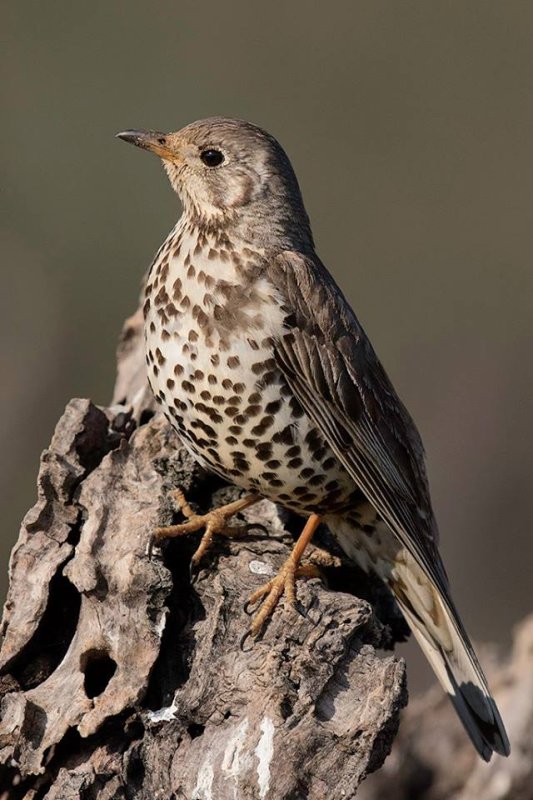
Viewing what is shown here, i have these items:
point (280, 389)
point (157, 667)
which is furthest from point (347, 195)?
point (157, 667)

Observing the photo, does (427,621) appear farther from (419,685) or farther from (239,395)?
(419,685)

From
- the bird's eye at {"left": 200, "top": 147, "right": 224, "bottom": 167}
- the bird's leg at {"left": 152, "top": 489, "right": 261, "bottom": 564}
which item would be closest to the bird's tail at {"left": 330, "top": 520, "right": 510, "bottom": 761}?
the bird's leg at {"left": 152, "top": 489, "right": 261, "bottom": 564}

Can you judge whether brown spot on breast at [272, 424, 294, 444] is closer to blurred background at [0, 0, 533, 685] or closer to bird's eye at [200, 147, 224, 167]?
bird's eye at [200, 147, 224, 167]

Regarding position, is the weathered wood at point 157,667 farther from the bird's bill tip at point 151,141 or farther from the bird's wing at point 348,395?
the bird's bill tip at point 151,141

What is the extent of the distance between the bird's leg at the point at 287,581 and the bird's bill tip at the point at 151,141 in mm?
1828

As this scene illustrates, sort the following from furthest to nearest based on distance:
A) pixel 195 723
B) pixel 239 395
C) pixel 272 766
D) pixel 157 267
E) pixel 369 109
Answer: pixel 369 109, pixel 157 267, pixel 239 395, pixel 195 723, pixel 272 766

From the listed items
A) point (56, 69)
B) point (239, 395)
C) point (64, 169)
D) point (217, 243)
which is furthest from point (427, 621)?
point (56, 69)

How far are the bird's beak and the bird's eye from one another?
16 cm

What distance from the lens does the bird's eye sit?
6.59 metres

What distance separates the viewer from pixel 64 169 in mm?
11664

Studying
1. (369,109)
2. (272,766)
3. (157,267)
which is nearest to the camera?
(272,766)

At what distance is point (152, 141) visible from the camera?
22.0ft

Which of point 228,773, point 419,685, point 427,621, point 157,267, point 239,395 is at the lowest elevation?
point 419,685

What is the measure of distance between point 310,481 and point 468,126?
857 cm
